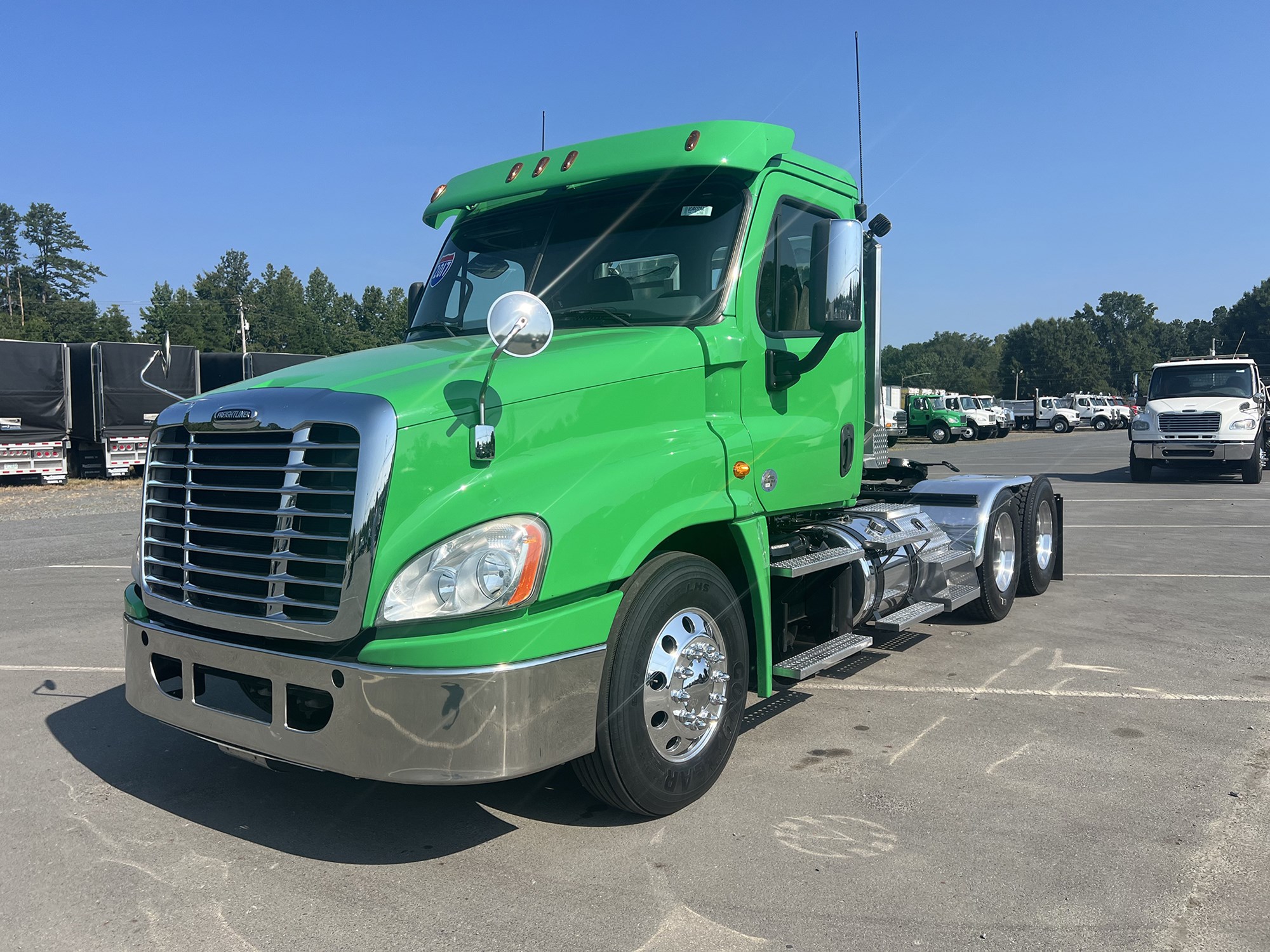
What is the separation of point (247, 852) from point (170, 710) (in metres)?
0.62

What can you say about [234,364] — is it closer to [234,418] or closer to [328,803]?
[328,803]

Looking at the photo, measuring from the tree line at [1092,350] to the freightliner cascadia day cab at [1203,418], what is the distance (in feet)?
239

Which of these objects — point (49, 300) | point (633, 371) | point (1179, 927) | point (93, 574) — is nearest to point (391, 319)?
point (633, 371)

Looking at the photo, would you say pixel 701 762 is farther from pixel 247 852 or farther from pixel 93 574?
pixel 93 574

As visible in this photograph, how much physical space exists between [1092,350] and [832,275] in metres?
133

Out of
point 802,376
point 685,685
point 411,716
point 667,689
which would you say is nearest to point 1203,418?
point 802,376

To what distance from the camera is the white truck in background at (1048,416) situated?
192 feet

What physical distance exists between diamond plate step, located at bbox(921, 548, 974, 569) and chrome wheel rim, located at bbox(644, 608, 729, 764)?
280 cm

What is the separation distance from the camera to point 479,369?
355 centimetres

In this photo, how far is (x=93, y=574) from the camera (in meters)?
9.89

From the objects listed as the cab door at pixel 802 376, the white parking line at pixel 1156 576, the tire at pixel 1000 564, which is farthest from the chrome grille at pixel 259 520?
the white parking line at pixel 1156 576

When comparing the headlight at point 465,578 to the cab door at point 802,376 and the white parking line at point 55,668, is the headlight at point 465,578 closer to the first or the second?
the cab door at point 802,376

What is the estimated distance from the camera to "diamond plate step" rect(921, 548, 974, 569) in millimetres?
A: 6434

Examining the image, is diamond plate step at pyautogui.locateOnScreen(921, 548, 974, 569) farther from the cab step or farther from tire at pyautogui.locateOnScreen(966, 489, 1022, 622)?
the cab step
